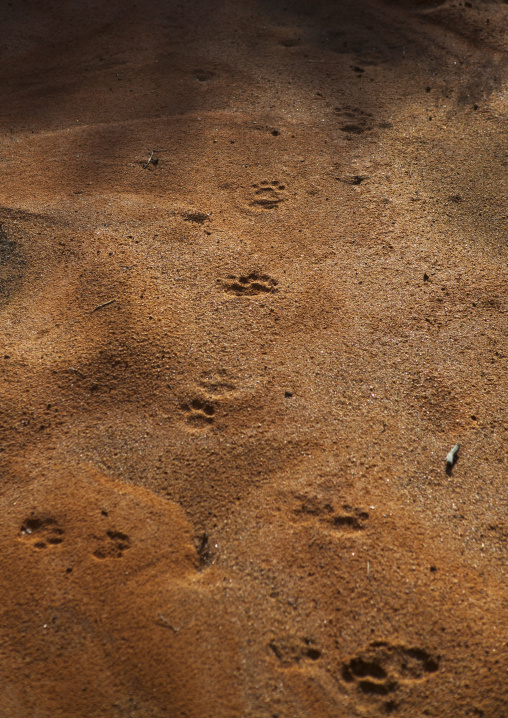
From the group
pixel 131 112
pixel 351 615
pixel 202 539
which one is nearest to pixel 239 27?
pixel 131 112

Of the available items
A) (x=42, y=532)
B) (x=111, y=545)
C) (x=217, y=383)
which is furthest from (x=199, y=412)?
(x=42, y=532)

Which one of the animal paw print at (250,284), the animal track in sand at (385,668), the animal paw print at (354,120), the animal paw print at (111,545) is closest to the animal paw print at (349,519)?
the animal track in sand at (385,668)

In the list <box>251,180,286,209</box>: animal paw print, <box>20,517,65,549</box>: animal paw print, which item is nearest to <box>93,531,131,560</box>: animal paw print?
<box>20,517,65,549</box>: animal paw print

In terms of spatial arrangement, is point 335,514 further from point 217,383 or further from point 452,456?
point 217,383

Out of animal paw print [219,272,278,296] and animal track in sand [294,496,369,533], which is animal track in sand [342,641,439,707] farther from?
animal paw print [219,272,278,296]

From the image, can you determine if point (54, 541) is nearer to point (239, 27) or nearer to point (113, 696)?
point (113, 696)

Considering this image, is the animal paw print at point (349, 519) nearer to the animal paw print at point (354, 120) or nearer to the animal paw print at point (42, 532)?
the animal paw print at point (42, 532)
